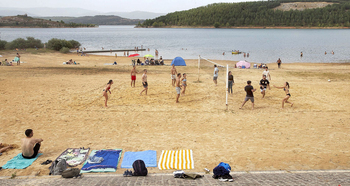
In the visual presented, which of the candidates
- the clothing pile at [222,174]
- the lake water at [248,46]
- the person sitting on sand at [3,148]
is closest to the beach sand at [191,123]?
the person sitting on sand at [3,148]

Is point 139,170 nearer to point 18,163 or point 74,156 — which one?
point 74,156

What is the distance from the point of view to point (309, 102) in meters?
13.8

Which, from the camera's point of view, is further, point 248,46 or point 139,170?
point 248,46

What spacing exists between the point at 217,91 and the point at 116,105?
6533mm

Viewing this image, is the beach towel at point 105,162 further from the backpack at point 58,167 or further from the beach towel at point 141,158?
the backpack at point 58,167

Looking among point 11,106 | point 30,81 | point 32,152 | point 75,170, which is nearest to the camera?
point 75,170

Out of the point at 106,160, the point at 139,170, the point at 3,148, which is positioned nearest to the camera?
the point at 139,170

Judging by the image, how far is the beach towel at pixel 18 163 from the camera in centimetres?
699

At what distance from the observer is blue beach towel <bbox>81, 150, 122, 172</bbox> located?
688 centimetres

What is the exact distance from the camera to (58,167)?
6.62 m

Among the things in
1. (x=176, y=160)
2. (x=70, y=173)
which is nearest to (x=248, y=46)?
(x=176, y=160)

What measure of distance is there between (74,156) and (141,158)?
198 cm

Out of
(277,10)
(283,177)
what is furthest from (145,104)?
(277,10)

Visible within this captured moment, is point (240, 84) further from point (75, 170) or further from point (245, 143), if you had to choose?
point (75, 170)
